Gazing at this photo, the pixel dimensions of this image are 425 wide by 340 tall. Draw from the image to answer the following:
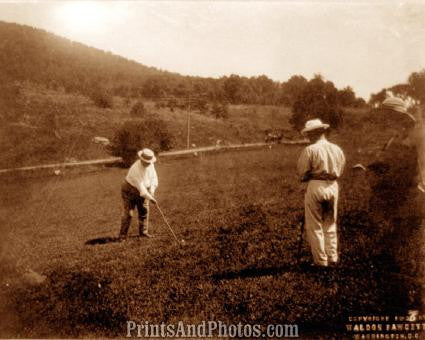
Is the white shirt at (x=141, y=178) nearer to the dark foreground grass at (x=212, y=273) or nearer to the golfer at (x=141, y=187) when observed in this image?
the golfer at (x=141, y=187)

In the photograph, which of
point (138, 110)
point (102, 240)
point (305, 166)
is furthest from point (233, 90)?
point (305, 166)

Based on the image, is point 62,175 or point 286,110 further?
point 286,110

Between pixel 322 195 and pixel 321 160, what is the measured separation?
1.69 ft

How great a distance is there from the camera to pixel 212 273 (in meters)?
5.95

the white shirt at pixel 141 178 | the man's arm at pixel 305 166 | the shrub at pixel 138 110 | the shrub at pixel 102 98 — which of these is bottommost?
the white shirt at pixel 141 178

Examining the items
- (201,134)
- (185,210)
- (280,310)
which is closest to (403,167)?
(185,210)

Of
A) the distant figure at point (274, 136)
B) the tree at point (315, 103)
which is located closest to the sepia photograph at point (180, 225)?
the tree at point (315, 103)

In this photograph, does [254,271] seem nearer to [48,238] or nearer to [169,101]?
[48,238]

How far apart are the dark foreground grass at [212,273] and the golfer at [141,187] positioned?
1.84 ft

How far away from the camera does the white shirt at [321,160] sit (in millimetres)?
5566

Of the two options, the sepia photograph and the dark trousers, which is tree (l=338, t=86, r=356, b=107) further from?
the dark trousers

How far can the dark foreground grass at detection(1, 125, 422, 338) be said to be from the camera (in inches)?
193

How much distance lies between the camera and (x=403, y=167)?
10633mm

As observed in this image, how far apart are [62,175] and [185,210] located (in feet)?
29.1
